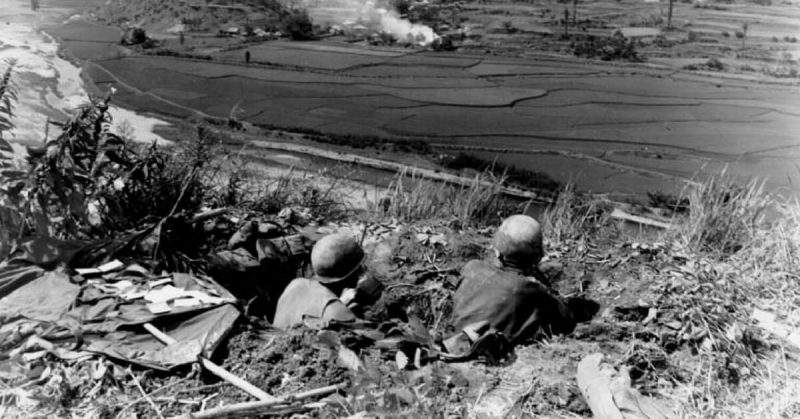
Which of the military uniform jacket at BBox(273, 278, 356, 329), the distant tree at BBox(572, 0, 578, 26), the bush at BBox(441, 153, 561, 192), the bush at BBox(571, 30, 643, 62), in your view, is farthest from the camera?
the distant tree at BBox(572, 0, 578, 26)

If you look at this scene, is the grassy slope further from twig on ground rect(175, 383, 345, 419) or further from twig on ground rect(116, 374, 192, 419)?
twig on ground rect(175, 383, 345, 419)

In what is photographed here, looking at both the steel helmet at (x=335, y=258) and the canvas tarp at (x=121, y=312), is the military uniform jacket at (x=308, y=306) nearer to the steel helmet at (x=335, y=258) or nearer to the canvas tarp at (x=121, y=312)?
the steel helmet at (x=335, y=258)

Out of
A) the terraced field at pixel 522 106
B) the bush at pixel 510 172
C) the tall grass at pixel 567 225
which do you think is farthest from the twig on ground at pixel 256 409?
the terraced field at pixel 522 106

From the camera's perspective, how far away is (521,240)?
4227mm

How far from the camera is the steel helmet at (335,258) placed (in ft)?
14.3

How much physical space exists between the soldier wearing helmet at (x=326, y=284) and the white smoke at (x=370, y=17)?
2282 cm

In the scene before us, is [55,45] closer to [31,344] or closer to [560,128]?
[560,128]

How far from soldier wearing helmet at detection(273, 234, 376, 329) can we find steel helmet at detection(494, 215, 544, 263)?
2.88ft

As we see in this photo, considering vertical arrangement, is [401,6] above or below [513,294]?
above

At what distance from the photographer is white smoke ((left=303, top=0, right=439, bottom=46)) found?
89.8 feet

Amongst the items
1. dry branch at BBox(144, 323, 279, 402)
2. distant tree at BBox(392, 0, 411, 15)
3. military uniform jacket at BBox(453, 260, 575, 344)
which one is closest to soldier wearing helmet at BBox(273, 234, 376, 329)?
military uniform jacket at BBox(453, 260, 575, 344)

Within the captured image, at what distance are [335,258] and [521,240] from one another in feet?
3.57

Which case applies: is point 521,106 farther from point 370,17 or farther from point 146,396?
point 146,396

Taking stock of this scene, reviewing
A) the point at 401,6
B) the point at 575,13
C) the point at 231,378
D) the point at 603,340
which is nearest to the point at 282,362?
the point at 231,378
